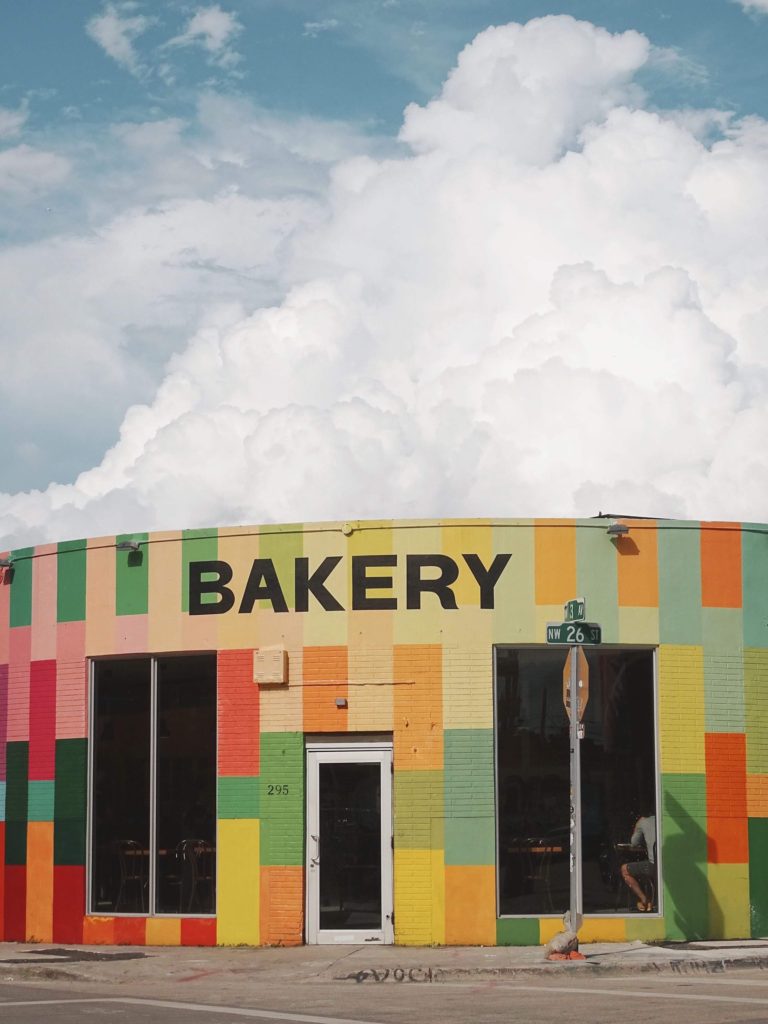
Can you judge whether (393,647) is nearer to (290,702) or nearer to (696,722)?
(290,702)

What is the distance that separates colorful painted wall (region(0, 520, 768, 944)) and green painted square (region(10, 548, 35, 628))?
2033 millimetres

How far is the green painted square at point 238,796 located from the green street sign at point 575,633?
4513 mm

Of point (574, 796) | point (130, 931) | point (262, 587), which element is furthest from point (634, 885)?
point (130, 931)

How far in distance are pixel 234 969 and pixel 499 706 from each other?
4.68 metres

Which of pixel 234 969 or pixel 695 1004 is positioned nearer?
pixel 695 1004

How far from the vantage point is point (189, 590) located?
2070 centimetres

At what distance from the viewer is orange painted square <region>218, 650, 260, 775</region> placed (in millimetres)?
20141

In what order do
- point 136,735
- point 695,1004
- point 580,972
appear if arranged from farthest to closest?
1. point 136,735
2. point 580,972
3. point 695,1004

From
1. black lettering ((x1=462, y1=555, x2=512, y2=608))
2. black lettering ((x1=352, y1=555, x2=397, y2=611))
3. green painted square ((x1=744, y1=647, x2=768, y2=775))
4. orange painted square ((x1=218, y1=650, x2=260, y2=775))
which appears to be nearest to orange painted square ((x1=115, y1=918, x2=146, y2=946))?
orange painted square ((x1=218, y1=650, x2=260, y2=775))

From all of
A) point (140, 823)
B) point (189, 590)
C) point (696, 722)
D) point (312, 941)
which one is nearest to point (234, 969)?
point (312, 941)

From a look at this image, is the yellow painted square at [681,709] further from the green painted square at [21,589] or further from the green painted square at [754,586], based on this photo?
the green painted square at [21,589]

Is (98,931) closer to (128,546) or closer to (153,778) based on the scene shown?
(153,778)

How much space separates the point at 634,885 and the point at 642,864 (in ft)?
0.92

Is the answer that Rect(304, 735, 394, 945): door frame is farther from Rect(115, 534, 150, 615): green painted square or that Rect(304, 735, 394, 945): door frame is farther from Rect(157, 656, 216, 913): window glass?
Rect(115, 534, 150, 615): green painted square
